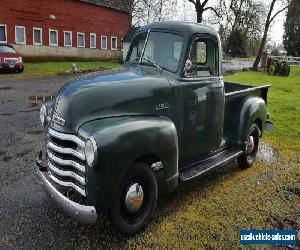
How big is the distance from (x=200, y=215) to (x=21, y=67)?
1980 centimetres

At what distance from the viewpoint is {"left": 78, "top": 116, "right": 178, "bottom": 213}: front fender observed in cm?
358

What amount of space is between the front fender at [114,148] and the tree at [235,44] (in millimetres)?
53549

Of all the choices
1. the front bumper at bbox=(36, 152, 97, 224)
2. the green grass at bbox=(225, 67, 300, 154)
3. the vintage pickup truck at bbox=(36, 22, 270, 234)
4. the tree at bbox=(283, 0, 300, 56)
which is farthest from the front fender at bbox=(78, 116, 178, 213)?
the tree at bbox=(283, 0, 300, 56)

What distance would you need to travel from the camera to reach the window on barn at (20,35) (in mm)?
28123

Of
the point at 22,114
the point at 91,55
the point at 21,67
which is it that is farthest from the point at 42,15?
the point at 22,114

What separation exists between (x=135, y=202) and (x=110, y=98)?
1198 mm

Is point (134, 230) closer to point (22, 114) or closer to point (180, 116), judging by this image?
point (180, 116)

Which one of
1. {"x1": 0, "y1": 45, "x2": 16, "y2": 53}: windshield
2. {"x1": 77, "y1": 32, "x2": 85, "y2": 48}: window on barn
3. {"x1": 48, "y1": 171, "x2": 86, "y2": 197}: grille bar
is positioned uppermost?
{"x1": 77, "y1": 32, "x2": 85, "y2": 48}: window on barn

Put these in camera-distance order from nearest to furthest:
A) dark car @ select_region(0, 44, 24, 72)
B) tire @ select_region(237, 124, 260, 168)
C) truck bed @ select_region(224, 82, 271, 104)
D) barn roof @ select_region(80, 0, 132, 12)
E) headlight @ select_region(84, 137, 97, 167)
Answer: headlight @ select_region(84, 137, 97, 167) → truck bed @ select_region(224, 82, 271, 104) → tire @ select_region(237, 124, 260, 168) → dark car @ select_region(0, 44, 24, 72) → barn roof @ select_region(80, 0, 132, 12)

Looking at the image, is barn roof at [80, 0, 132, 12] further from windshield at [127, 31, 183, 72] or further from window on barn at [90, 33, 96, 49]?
windshield at [127, 31, 183, 72]

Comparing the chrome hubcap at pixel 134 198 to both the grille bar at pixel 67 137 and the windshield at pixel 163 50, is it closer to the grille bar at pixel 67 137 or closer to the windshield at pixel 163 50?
the grille bar at pixel 67 137

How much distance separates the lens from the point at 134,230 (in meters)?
4.05

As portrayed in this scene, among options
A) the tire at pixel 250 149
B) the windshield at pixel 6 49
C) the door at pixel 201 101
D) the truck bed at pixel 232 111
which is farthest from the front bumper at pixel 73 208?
the windshield at pixel 6 49

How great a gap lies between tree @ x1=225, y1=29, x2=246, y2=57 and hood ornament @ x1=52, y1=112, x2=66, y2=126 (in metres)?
53.6
